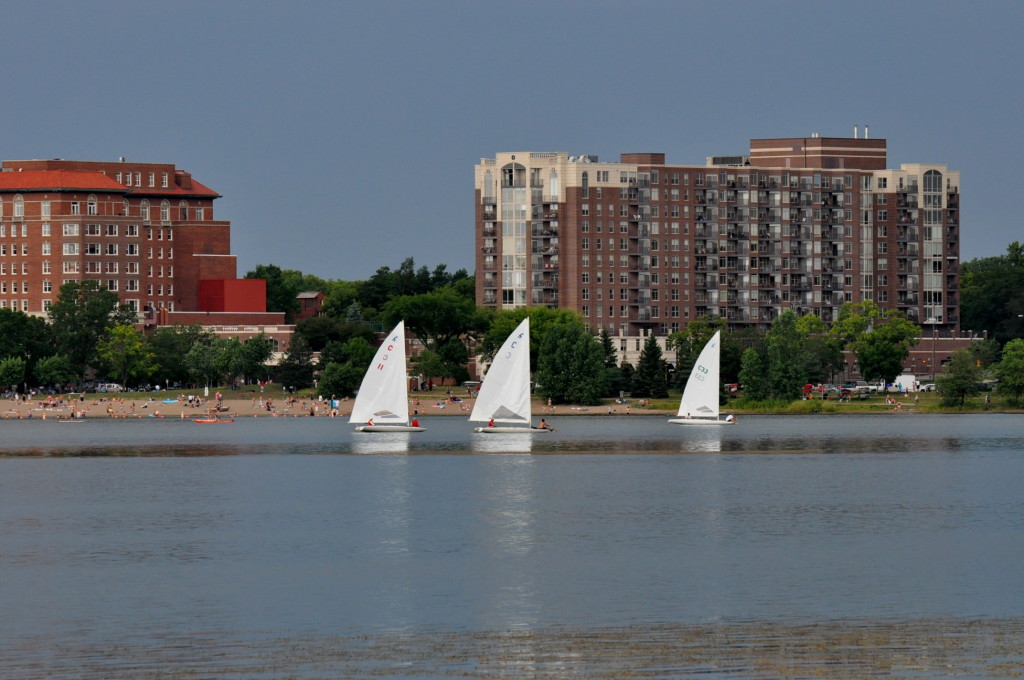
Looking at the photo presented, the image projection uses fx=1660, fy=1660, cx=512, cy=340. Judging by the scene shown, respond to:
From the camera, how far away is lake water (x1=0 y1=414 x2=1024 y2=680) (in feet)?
145

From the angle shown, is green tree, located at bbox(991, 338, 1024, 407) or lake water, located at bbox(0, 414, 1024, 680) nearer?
lake water, located at bbox(0, 414, 1024, 680)

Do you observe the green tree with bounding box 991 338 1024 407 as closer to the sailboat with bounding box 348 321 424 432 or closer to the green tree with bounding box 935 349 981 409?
the green tree with bounding box 935 349 981 409

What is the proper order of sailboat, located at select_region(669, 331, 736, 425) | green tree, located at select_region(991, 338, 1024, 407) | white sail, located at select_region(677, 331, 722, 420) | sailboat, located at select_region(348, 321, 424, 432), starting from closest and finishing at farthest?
sailboat, located at select_region(348, 321, 424, 432) → sailboat, located at select_region(669, 331, 736, 425) → white sail, located at select_region(677, 331, 722, 420) → green tree, located at select_region(991, 338, 1024, 407)

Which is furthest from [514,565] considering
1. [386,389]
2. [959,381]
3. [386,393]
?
[959,381]

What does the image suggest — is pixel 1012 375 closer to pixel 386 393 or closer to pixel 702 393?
pixel 702 393

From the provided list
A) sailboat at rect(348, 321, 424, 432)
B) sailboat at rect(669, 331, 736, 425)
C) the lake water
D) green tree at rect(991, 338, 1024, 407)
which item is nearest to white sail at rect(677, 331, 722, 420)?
sailboat at rect(669, 331, 736, 425)

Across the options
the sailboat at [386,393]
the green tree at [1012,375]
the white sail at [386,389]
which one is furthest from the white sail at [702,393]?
the green tree at [1012,375]

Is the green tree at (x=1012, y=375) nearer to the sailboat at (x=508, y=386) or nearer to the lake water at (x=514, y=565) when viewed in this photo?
the lake water at (x=514, y=565)

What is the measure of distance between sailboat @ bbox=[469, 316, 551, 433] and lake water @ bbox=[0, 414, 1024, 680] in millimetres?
5009

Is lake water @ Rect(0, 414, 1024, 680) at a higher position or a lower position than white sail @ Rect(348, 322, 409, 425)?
lower

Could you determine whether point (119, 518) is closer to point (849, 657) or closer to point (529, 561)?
point (529, 561)

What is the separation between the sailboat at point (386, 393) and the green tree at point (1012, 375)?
84.2 metres

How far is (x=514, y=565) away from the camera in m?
63.7

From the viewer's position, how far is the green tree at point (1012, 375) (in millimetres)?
194000
